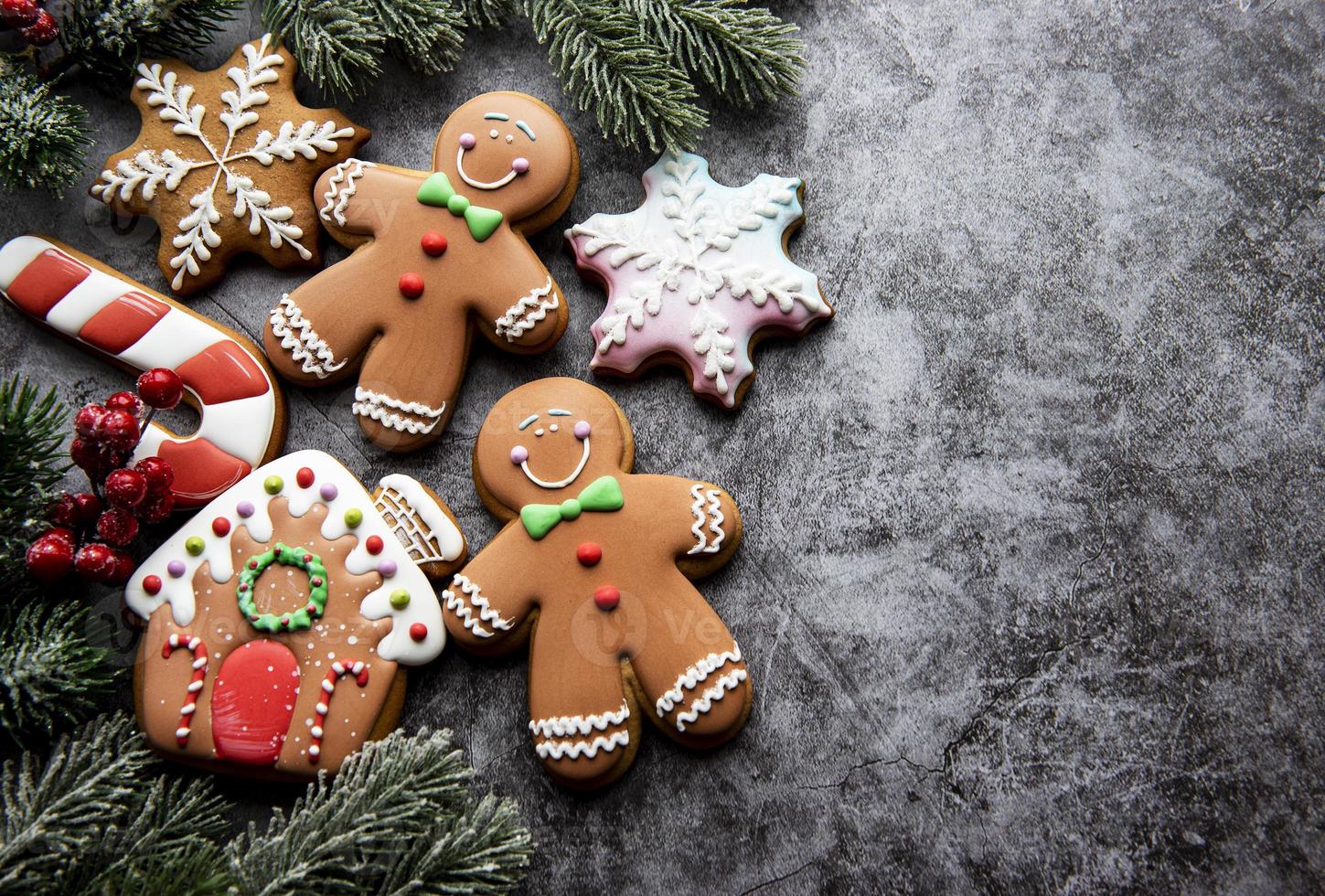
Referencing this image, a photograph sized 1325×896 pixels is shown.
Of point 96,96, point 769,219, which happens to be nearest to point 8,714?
point 96,96

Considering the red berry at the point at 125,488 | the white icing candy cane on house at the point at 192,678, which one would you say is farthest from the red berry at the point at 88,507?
the white icing candy cane on house at the point at 192,678

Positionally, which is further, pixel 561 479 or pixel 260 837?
pixel 561 479

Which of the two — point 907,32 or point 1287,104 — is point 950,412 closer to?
point 907,32

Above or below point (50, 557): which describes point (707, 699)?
below

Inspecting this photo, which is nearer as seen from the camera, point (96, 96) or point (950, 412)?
point (950, 412)

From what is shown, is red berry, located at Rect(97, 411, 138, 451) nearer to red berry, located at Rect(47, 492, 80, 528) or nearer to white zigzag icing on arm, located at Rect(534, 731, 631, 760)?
red berry, located at Rect(47, 492, 80, 528)

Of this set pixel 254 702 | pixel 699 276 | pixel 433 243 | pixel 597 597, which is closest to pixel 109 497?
pixel 254 702

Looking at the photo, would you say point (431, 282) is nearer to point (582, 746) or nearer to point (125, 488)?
point (125, 488)
